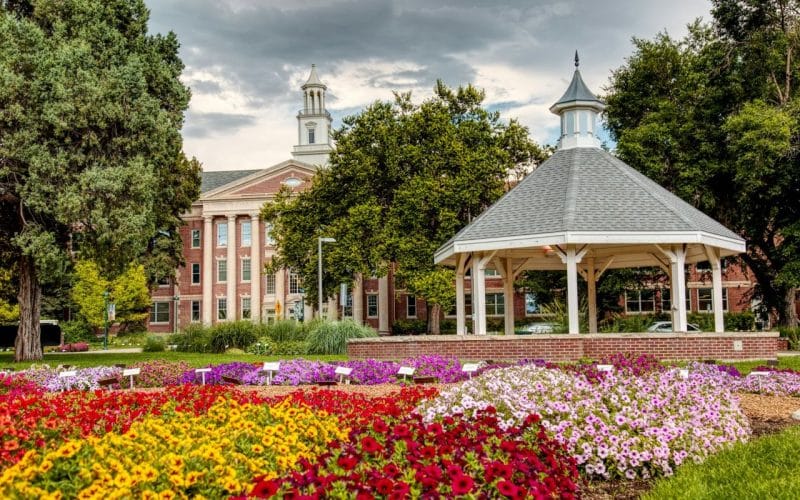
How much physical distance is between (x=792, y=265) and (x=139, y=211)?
2498 cm

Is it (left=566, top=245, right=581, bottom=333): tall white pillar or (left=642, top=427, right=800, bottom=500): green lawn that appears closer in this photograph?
(left=642, top=427, right=800, bottom=500): green lawn

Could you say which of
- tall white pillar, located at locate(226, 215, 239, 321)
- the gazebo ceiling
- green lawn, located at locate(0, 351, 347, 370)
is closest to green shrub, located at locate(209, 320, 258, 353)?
green lawn, located at locate(0, 351, 347, 370)

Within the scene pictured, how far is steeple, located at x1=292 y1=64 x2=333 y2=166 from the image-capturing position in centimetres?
8525

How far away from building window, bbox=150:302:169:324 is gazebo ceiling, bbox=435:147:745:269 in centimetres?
5023

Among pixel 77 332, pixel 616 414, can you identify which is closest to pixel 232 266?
pixel 77 332

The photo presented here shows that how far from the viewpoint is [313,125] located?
8519 centimetres

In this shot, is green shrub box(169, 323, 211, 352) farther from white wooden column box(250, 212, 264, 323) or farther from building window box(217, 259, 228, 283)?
building window box(217, 259, 228, 283)

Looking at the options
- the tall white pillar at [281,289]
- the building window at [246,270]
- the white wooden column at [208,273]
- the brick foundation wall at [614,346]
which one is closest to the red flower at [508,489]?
the brick foundation wall at [614,346]

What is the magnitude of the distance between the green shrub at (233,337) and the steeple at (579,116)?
50.0 ft

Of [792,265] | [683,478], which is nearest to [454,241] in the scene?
[683,478]

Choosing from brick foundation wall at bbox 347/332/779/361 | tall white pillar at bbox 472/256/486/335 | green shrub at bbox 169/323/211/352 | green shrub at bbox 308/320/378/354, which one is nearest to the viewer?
brick foundation wall at bbox 347/332/779/361

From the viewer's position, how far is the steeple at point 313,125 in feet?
280

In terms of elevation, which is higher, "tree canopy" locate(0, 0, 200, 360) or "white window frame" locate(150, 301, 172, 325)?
"tree canopy" locate(0, 0, 200, 360)

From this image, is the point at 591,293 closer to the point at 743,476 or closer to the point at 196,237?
the point at 743,476
